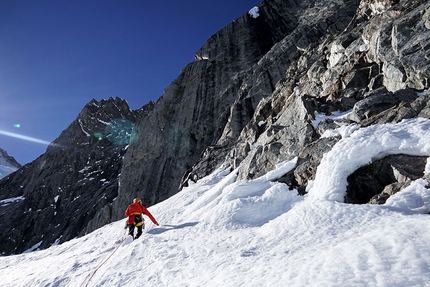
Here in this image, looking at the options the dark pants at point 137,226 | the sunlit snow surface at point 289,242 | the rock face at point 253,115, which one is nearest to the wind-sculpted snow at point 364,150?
the sunlit snow surface at point 289,242

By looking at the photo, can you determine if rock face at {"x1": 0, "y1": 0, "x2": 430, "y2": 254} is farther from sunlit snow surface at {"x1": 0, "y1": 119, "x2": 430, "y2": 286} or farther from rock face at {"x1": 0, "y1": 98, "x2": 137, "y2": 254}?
sunlit snow surface at {"x1": 0, "y1": 119, "x2": 430, "y2": 286}

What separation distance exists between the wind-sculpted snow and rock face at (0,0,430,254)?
34 centimetres

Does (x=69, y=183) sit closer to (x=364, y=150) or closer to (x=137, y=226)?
(x=137, y=226)

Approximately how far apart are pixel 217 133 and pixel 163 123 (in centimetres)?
1305

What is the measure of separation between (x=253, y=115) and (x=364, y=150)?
22.2 m

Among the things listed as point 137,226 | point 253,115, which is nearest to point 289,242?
point 137,226

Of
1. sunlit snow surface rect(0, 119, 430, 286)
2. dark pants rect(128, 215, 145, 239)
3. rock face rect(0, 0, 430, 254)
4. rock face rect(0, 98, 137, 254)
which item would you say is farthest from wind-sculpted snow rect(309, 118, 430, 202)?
rock face rect(0, 98, 137, 254)

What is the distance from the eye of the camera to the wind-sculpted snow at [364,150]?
30.9ft

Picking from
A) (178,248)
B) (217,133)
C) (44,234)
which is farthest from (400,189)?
(44,234)

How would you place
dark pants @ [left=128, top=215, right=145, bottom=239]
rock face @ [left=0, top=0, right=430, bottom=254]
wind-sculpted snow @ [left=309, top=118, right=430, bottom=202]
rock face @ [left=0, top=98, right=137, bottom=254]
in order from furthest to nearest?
rock face @ [left=0, top=98, right=137, bottom=254], rock face @ [left=0, top=0, right=430, bottom=254], dark pants @ [left=128, top=215, right=145, bottom=239], wind-sculpted snow @ [left=309, top=118, right=430, bottom=202]

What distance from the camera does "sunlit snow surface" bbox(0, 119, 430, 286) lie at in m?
5.25

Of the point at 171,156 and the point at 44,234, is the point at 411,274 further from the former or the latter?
the point at 44,234

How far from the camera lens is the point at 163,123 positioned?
172 feet

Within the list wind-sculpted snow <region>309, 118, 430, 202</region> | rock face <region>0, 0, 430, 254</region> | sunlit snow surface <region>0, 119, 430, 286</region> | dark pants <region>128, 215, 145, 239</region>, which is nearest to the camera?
Result: sunlit snow surface <region>0, 119, 430, 286</region>
